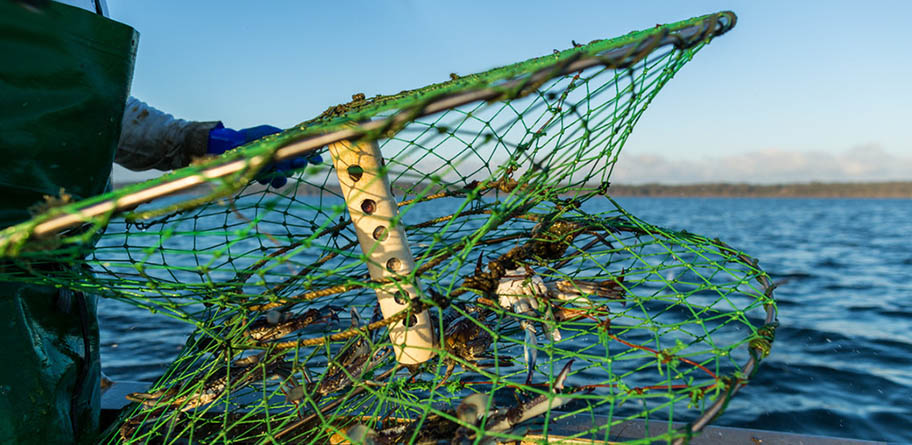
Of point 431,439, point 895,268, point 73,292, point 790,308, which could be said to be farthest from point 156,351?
point 895,268

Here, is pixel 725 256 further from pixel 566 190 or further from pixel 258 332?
pixel 258 332

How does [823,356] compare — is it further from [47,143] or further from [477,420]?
[47,143]

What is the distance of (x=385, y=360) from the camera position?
2.16 m

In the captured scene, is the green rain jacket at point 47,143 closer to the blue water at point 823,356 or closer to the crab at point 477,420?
the crab at point 477,420

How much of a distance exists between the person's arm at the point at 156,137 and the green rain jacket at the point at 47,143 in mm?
514

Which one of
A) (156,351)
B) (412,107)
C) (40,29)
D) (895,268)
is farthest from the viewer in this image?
(895,268)

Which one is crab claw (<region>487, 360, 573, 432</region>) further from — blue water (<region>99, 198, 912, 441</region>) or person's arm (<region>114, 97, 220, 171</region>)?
person's arm (<region>114, 97, 220, 171</region>)

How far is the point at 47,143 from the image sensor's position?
1.98 metres

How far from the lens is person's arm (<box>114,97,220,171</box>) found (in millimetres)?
2766

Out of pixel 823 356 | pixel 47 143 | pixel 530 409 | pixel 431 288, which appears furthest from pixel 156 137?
pixel 823 356

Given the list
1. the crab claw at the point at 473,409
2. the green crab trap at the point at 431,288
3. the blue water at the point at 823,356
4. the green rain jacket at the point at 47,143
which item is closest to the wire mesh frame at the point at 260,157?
the green crab trap at the point at 431,288

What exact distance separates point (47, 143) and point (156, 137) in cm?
85

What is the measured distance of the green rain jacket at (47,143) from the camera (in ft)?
6.19

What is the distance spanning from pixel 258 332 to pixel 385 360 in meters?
0.47
